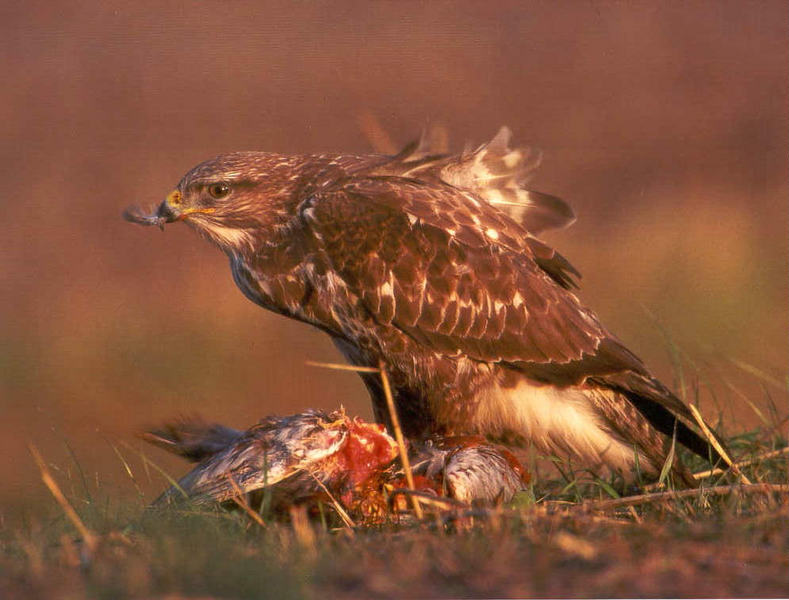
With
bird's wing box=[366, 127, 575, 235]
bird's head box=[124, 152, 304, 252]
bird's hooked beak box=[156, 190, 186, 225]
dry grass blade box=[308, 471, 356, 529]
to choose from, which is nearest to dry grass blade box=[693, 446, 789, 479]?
bird's wing box=[366, 127, 575, 235]

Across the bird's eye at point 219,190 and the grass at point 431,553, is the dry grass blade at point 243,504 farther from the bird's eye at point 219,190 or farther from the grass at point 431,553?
the bird's eye at point 219,190

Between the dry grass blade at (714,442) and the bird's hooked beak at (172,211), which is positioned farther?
the bird's hooked beak at (172,211)

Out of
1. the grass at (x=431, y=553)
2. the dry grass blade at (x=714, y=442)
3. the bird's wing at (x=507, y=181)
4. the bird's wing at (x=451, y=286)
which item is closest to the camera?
the grass at (x=431, y=553)

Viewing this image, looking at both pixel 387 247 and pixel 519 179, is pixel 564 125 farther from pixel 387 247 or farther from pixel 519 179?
pixel 387 247

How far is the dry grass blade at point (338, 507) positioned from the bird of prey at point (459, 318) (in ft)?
2.99

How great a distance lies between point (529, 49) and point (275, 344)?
6.48 m

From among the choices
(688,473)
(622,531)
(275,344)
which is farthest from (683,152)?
(622,531)

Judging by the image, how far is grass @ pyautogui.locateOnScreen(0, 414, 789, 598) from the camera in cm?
257

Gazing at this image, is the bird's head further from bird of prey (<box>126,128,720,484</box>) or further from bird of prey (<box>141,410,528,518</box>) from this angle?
bird of prey (<box>141,410,528,518</box>)

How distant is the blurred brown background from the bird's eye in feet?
8.19

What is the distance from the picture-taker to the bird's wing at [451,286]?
452 cm

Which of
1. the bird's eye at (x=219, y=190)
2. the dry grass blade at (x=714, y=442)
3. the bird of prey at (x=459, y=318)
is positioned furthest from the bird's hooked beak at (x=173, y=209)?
the dry grass blade at (x=714, y=442)

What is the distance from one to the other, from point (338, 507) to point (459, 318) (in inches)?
46.8

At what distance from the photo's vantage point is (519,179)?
529 centimetres
